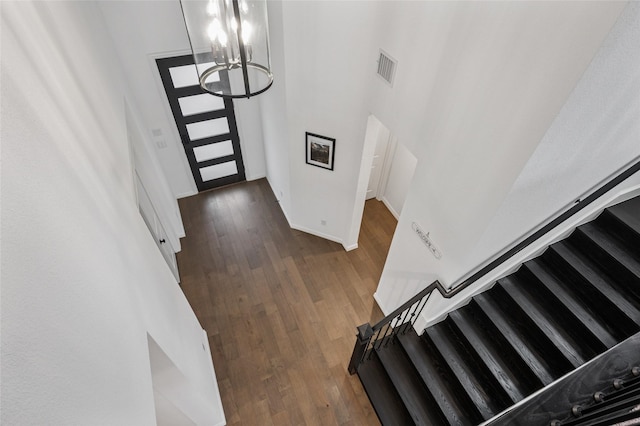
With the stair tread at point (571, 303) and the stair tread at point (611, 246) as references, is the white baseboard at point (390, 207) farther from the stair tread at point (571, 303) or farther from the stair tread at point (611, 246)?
the stair tread at point (611, 246)

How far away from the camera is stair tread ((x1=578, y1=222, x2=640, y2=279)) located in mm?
2889

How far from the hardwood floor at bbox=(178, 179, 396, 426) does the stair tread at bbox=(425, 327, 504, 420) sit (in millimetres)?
1217

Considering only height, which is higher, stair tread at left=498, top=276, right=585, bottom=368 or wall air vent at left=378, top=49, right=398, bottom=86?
wall air vent at left=378, top=49, right=398, bottom=86

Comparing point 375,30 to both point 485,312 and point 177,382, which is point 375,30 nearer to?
point 485,312

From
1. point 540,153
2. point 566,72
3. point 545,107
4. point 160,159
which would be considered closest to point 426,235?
point 540,153

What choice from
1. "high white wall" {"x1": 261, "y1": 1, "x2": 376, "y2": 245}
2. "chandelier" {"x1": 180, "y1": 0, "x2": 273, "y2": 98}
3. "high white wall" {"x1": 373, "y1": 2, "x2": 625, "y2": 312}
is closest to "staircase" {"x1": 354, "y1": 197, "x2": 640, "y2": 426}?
"high white wall" {"x1": 373, "y1": 2, "x2": 625, "y2": 312}

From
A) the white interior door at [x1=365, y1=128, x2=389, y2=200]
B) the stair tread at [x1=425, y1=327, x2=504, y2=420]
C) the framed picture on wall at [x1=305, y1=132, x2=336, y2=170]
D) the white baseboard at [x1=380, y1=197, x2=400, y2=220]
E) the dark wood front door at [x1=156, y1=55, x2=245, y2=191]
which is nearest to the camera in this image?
the stair tread at [x1=425, y1=327, x2=504, y2=420]

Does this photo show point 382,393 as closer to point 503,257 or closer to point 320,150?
point 503,257

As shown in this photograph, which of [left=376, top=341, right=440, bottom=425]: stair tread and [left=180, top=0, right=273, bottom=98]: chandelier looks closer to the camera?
[left=180, top=0, right=273, bottom=98]: chandelier

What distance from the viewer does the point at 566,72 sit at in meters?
1.77

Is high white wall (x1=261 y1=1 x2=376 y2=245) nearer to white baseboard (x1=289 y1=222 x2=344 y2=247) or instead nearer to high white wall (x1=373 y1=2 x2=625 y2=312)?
white baseboard (x1=289 y1=222 x2=344 y2=247)

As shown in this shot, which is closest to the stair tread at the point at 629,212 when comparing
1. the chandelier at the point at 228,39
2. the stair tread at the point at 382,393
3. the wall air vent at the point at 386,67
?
the wall air vent at the point at 386,67

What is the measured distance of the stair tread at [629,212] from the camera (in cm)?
303

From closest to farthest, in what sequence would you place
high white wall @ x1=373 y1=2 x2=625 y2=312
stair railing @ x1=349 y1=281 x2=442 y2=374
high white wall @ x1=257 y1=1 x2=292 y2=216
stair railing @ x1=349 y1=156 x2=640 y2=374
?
1. high white wall @ x1=373 y1=2 x2=625 y2=312
2. stair railing @ x1=349 y1=156 x2=640 y2=374
3. stair railing @ x1=349 y1=281 x2=442 y2=374
4. high white wall @ x1=257 y1=1 x2=292 y2=216
